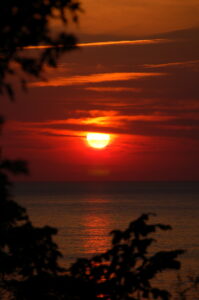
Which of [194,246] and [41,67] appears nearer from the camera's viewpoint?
[41,67]

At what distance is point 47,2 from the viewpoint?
223 inches

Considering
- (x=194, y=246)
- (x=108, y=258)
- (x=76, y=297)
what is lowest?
(x=76, y=297)

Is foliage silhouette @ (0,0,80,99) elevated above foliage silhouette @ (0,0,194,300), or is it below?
above

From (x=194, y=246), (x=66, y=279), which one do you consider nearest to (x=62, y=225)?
(x=194, y=246)

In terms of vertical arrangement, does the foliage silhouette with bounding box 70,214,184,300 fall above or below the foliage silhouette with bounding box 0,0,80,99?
below

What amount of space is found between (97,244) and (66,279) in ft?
183

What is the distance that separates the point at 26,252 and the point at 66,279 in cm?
61

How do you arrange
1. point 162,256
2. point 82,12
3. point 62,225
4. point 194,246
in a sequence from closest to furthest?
1. point 82,12
2. point 162,256
3. point 194,246
4. point 62,225

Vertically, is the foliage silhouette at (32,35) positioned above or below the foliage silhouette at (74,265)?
above

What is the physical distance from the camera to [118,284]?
712 cm

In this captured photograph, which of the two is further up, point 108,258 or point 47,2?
point 47,2

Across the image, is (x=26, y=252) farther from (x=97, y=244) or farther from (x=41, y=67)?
(x=97, y=244)

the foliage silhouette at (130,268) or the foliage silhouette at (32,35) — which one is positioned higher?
the foliage silhouette at (32,35)

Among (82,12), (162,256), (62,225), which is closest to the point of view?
(82,12)
